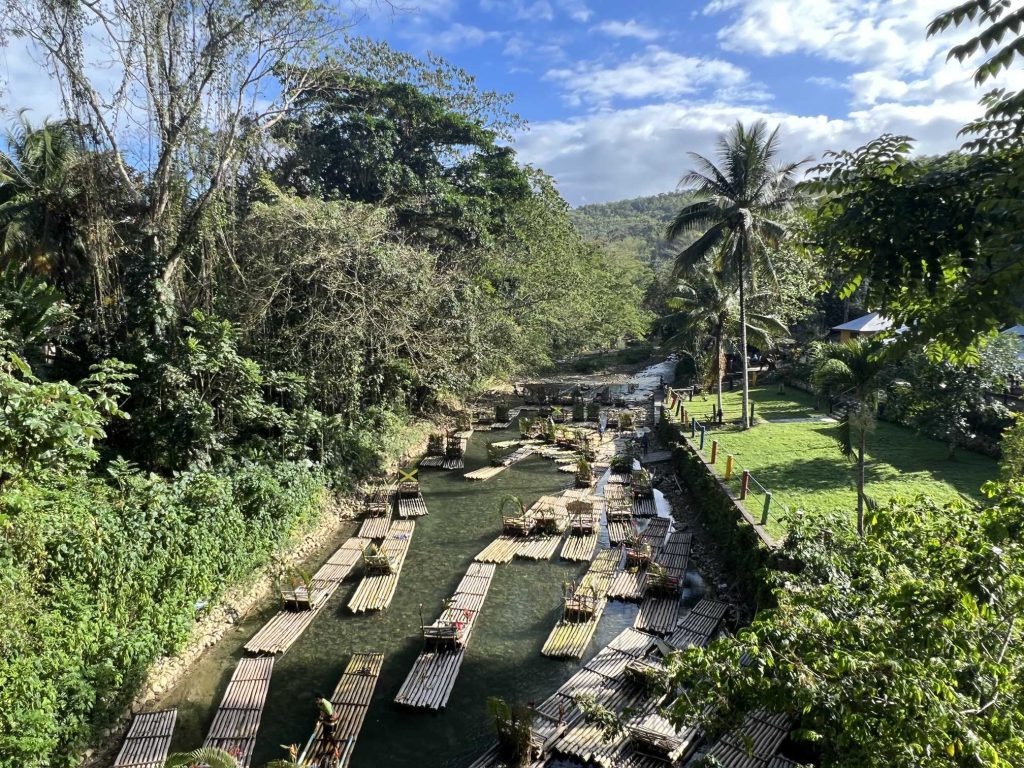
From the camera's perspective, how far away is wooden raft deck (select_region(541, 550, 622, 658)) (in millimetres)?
12383

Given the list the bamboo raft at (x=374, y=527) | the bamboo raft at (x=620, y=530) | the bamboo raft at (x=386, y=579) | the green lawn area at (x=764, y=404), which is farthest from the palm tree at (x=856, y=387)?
the bamboo raft at (x=374, y=527)

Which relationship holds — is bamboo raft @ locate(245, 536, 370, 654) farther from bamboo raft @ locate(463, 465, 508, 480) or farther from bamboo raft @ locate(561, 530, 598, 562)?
bamboo raft @ locate(463, 465, 508, 480)

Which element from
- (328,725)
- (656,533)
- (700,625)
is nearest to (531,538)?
(656,533)

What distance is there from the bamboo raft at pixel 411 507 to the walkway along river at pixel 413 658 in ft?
4.15

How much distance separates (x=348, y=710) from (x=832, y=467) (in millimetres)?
15940

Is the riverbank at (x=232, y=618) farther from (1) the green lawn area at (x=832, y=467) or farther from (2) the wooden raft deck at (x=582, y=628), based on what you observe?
(1) the green lawn area at (x=832, y=467)

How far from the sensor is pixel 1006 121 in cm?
448

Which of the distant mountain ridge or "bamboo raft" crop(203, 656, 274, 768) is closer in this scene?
"bamboo raft" crop(203, 656, 274, 768)

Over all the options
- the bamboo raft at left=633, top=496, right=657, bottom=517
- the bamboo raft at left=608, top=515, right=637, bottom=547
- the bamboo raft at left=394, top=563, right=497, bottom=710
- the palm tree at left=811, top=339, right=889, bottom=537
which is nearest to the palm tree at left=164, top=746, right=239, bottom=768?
the bamboo raft at left=394, top=563, right=497, bottom=710

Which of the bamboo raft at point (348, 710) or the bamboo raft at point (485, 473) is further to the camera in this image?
the bamboo raft at point (485, 473)

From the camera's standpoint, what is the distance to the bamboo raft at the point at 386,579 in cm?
1427

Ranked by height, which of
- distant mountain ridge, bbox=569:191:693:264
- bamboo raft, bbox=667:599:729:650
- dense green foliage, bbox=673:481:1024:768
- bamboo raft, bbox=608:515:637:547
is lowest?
bamboo raft, bbox=667:599:729:650

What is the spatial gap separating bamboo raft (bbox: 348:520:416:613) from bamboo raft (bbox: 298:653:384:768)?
1.96 metres

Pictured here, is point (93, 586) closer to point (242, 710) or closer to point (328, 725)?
point (242, 710)
